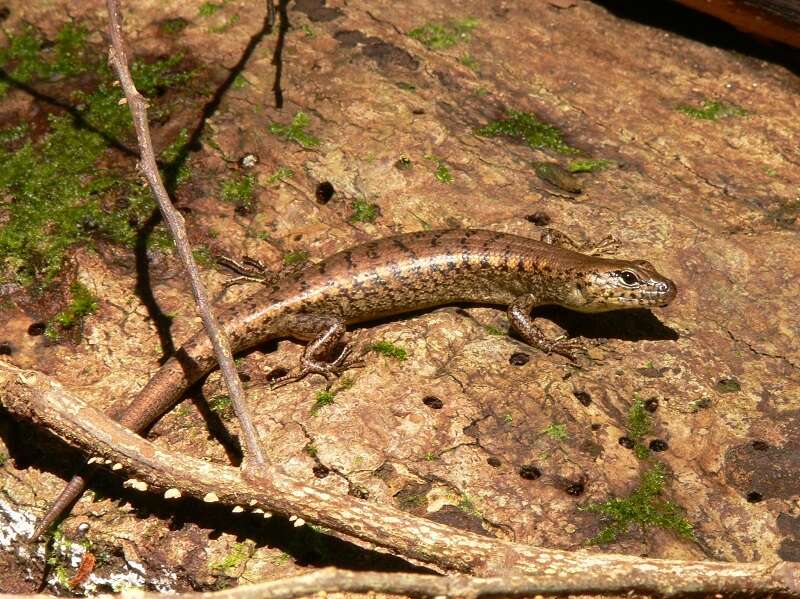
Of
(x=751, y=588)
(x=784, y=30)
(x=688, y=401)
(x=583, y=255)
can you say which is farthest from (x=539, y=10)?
(x=751, y=588)

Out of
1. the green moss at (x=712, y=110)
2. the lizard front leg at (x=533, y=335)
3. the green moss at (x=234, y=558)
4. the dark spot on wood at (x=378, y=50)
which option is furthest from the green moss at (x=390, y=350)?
the green moss at (x=712, y=110)

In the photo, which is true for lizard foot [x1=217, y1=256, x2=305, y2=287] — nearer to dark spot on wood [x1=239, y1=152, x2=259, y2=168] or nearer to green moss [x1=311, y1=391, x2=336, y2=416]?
dark spot on wood [x1=239, y1=152, x2=259, y2=168]

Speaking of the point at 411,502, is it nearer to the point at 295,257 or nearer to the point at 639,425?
the point at 639,425

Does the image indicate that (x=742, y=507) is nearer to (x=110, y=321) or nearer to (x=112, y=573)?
(x=112, y=573)

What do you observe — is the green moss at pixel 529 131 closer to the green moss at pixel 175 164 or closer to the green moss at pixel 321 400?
the green moss at pixel 175 164

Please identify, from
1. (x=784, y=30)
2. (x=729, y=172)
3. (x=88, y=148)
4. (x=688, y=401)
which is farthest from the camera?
(x=784, y=30)

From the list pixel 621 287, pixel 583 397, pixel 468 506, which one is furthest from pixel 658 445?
pixel 468 506

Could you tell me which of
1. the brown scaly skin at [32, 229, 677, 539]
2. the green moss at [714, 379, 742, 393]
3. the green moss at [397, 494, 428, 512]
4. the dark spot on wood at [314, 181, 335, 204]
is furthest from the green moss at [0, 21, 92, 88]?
the green moss at [714, 379, 742, 393]

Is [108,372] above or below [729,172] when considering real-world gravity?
below
